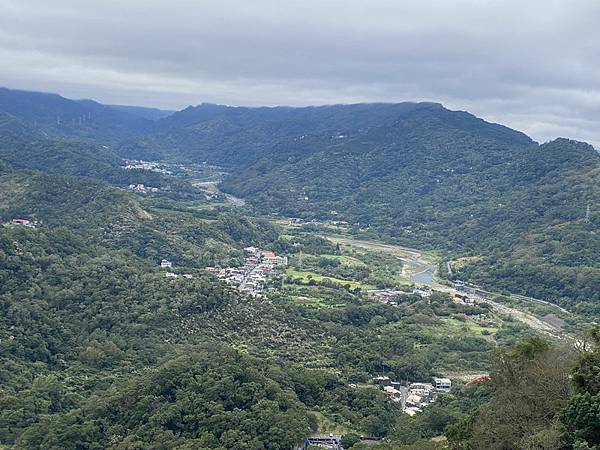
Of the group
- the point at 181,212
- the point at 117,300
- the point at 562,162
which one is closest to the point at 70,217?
the point at 181,212

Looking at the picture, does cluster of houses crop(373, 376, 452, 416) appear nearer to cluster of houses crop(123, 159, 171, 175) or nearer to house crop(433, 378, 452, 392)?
house crop(433, 378, 452, 392)

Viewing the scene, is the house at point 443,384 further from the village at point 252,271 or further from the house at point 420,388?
the village at point 252,271

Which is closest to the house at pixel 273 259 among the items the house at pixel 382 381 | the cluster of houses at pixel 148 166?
the house at pixel 382 381

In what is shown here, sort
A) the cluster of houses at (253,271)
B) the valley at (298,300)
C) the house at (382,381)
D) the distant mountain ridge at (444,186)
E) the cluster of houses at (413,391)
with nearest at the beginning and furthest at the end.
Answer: the valley at (298,300)
the cluster of houses at (413,391)
the house at (382,381)
the cluster of houses at (253,271)
the distant mountain ridge at (444,186)

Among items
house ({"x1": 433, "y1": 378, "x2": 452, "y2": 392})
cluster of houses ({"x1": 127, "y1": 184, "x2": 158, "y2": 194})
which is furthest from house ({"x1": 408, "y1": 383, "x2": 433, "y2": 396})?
cluster of houses ({"x1": 127, "y1": 184, "x2": 158, "y2": 194})

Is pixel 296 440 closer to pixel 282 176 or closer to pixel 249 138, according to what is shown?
pixel 282 176

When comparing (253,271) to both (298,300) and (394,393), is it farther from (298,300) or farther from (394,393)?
(394,393)
